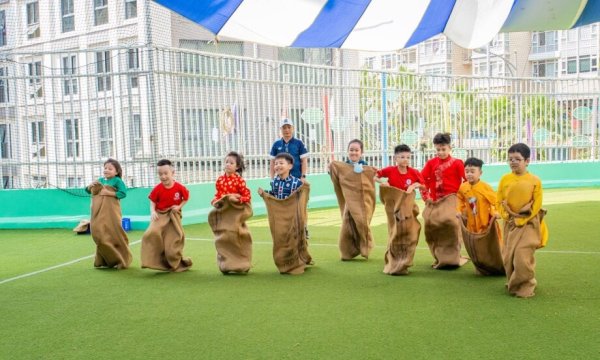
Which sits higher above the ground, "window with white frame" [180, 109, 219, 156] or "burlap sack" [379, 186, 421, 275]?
"window with white frame" [180, 109, 219, 156]

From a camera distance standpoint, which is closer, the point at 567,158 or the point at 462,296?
the point at 462,296

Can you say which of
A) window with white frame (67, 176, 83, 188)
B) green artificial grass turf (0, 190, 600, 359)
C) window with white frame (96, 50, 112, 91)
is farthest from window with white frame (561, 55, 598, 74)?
green artificial grass turf (0, 190, 600, 359)

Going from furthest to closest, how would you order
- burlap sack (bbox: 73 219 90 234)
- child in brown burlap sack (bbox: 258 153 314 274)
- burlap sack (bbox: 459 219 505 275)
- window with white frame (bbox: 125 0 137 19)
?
window with white frame (bbox: 125 0 137 19)
burlap sack (bbox: 73 219 90 234)
child in brown burlap sack (bbox: 258 153 314 274)
burlap sack (bbox: 459 219 505 275)

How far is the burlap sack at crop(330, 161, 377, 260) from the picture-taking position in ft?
24.1

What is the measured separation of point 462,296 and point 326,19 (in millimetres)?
3584

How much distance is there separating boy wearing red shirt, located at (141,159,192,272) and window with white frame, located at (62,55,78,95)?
4.48 m

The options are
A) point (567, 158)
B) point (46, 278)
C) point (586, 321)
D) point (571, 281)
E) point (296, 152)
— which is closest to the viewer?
point (586, 321)

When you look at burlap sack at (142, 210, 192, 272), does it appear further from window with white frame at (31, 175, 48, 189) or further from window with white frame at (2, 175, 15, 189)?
window with white frame at (2, 175, 15, 189)

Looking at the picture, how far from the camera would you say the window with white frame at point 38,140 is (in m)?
11.2

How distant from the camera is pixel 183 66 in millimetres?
10758

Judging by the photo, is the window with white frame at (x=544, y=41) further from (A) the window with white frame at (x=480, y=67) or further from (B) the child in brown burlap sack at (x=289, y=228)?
(B) the child in brown burlap sack at (x=289, y=228)

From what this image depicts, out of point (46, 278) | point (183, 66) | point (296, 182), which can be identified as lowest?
point (46, 278)

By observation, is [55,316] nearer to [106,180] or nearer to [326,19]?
[106,180]

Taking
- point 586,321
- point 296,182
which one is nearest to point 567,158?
point 296,182
